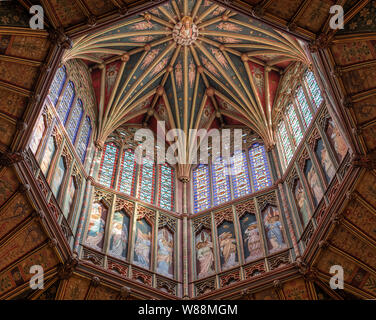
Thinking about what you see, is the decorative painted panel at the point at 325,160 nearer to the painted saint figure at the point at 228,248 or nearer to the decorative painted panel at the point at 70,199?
the painted saint figure at the point at 228,248

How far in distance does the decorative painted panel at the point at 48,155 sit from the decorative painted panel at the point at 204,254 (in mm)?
6598

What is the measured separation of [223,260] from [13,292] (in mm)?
7574

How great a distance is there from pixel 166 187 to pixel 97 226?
511 centimetres

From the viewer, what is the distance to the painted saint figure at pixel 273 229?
61.8ft

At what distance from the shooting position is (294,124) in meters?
21.8

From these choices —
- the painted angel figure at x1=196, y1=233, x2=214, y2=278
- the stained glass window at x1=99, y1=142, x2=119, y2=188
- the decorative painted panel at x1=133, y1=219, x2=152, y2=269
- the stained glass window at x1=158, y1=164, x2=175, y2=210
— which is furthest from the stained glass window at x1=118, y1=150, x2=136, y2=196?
the painted angel figure at x1=196, y1=233, x2=214, y2=278

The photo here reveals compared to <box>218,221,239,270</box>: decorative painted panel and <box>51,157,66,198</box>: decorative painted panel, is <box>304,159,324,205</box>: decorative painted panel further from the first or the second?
<box>51,157,66,198</box>: decorative painted panel

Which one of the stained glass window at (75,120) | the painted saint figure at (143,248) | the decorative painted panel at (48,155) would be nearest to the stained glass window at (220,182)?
the painted saint figure at (143,248)

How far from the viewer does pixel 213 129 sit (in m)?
26.5

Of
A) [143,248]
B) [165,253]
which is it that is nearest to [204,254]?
[165,253]

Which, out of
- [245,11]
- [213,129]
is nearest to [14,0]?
[245,11]

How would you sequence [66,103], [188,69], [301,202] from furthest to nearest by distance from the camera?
1. [188,69]
2. [66,103]
3. [301,202]

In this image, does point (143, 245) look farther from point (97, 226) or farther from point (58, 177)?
point (58, 177)

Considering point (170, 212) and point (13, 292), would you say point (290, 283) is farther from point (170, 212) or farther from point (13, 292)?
point (13, 292)
